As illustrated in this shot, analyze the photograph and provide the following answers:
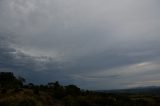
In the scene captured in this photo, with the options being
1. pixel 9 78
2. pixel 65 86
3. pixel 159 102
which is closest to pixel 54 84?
pixel 65 86

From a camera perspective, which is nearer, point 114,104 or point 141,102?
point 114,104

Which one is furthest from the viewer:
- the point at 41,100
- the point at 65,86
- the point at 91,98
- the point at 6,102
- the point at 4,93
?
the point at 65,86

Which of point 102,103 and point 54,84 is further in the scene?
point 54,84

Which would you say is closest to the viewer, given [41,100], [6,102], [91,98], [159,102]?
[6,102]

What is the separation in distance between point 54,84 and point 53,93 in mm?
→ 21186

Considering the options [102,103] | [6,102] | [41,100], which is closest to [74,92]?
[102,103]

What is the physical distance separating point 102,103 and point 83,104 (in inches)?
216

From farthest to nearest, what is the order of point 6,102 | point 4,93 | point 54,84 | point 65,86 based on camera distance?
point 54,84
point 65,86
point 4,93
point 6,102

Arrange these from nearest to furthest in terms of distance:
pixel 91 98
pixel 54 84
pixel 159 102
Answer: pixel 91 98
pixel 159 102
pixel 54 84

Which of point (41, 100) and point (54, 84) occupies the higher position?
point (54, 84)

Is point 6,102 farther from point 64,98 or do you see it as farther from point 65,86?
point 65,86

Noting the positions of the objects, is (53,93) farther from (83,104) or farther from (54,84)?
(54,84)

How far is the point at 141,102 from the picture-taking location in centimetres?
7038

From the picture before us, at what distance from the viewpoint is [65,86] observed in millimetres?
85375
